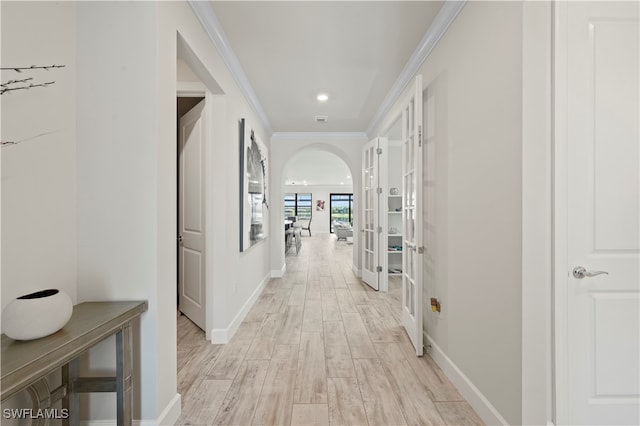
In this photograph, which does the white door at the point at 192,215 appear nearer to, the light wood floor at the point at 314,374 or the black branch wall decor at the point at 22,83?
the light wood floor at the point at 314,374

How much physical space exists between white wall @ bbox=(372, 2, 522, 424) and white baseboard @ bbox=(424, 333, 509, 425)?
3 centimetres

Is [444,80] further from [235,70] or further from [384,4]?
[235,70]

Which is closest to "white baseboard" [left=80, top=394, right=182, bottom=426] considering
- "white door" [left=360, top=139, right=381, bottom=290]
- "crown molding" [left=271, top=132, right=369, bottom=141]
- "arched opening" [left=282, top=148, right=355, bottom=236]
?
"white door" [left=360, top=139, right=381, bottom=290]

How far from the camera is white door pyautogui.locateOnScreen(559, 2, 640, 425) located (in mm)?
1295

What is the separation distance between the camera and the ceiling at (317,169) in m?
8.04

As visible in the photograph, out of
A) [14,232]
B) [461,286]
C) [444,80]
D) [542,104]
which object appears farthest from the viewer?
[444,80]

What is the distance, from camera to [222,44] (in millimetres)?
2242

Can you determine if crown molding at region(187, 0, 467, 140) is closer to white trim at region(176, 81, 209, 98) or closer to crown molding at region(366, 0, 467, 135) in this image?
crown molding at region(366, 0, 467, 135)

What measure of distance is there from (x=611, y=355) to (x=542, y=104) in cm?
122

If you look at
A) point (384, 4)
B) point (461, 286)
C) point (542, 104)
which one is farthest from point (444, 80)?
point (461, 286)

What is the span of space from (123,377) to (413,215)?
2.21 meters

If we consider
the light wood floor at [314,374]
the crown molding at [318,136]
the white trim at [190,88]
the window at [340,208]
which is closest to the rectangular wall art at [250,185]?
the white trim at [190,88]

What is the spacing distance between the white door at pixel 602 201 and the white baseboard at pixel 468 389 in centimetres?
35

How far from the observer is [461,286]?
72.8 inches
